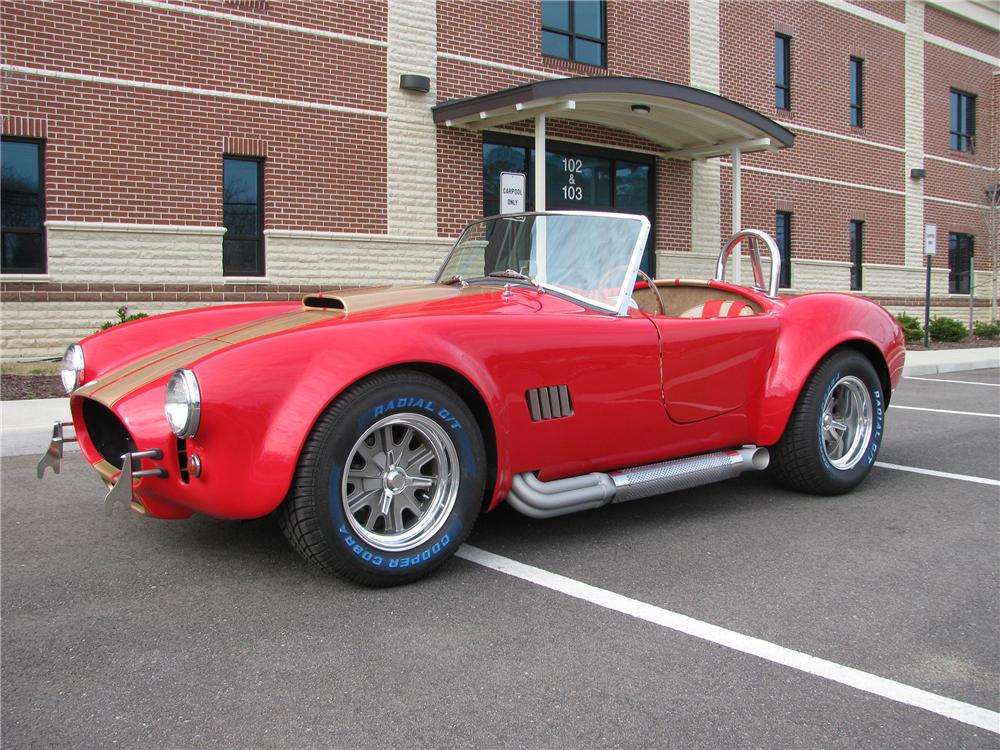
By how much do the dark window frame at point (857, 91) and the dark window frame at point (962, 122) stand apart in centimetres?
417

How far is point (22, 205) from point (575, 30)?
30.7 ft

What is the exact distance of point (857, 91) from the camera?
20.0 m

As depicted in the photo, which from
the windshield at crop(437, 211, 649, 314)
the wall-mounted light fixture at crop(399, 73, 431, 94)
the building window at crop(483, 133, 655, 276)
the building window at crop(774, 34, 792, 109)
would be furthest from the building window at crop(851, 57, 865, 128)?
the windshield at crop(437, 211, 649, 314)

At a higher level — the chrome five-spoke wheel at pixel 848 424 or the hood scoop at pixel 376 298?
the hood scoop at pixel 376 298

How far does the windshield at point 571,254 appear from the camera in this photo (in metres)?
3.85

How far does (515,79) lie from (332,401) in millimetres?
12200

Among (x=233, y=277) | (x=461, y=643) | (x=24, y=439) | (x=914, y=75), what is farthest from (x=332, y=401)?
(x=914, y=75)

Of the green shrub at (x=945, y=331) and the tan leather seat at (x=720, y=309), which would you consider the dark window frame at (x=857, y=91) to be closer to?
the green shrub at (x=945, y=331)

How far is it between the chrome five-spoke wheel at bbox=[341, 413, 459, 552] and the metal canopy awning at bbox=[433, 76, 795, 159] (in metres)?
9.54

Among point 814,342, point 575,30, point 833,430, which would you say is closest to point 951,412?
point 833,430

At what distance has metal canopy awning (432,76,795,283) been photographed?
39.3ft

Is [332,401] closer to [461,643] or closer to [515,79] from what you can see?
[461,643]

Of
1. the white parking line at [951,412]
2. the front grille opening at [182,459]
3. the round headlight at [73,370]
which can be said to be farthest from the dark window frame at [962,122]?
the front grille opening at [182,459]

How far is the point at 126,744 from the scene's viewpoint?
200 centimetres
